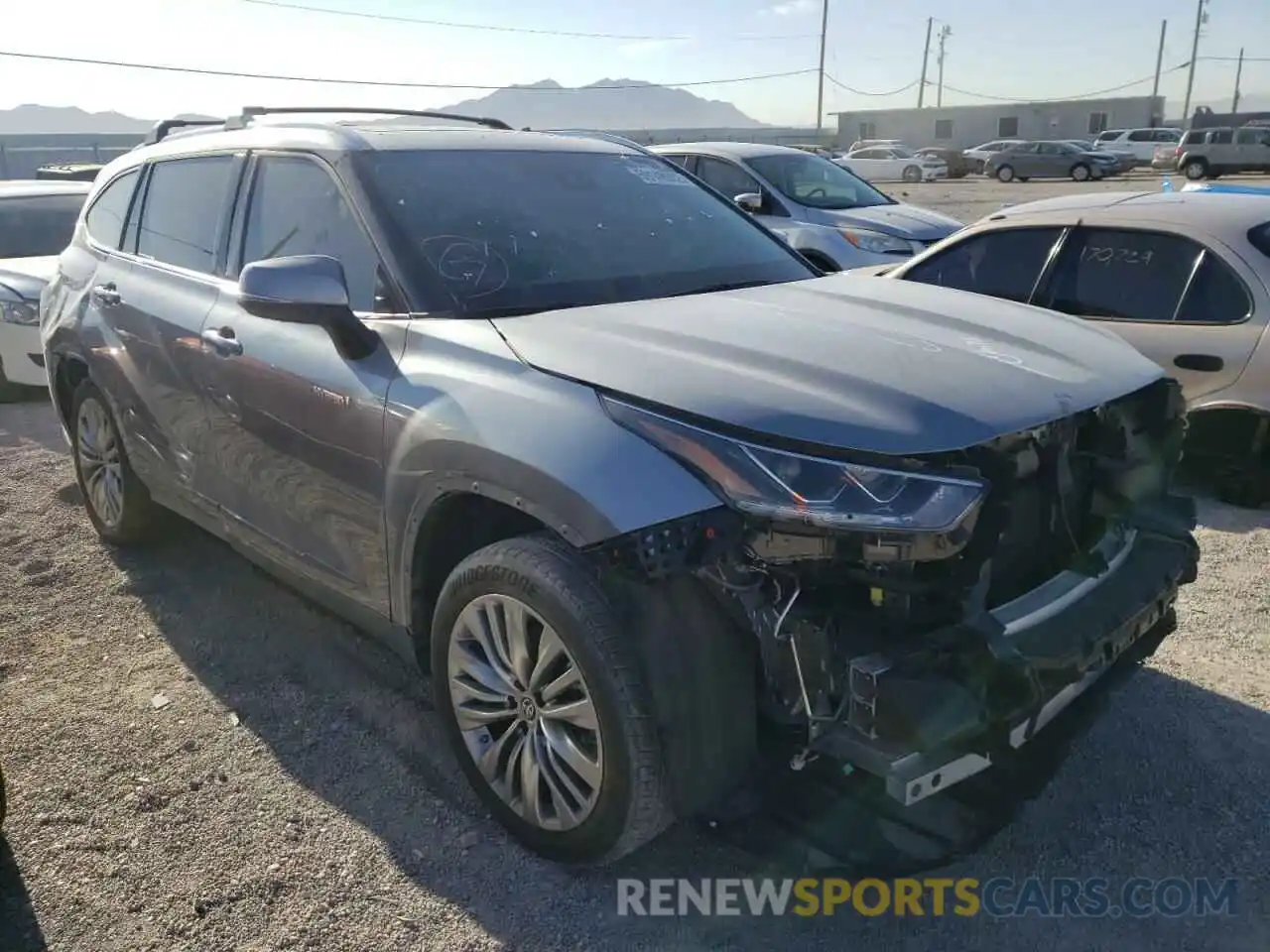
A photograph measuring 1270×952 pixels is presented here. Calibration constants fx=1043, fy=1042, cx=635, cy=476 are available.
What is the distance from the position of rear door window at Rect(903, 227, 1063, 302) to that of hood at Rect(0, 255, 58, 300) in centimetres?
625

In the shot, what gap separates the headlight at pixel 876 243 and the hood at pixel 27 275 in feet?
21.9

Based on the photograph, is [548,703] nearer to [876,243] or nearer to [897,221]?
[876,243]

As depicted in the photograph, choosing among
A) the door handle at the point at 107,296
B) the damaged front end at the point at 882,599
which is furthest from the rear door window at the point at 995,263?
the door handle at the point at 107,296

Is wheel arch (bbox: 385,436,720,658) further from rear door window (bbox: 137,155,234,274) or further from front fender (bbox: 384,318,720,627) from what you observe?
rear door window (bbox: 137,155,234,274)

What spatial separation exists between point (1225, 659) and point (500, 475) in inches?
111

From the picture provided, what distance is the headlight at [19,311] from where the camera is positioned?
775 centimetres

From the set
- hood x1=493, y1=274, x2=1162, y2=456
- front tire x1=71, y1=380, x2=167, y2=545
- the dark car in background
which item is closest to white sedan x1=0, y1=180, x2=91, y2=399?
front tire x1=71, y1=380, x2=167, y2=545

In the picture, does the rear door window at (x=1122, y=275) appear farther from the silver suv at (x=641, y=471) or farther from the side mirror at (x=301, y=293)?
the side mirror at (x=301, y=293)

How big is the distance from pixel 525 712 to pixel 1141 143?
4889 centimetres

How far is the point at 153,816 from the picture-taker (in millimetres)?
3033

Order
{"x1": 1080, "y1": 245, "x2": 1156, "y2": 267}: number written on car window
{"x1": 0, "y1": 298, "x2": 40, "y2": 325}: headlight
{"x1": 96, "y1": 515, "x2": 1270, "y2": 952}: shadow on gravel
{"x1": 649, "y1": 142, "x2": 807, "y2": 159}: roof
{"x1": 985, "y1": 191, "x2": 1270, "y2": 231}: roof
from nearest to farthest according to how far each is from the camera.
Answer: {"x1": 96, "y1": 515, "x2": 1270, "y2": 952}: shadow on gravel, {"x1": 985, "y1": 191, "x2": 1270, "y2": 231}: roof, {"x1": 1080, "y1": 245, "x2": 1156, "y2": 267}: number written on car window, {"x1": 0, "y1": 298, "x2": 40, "y2": 325}: headlight, {"x1": 649, "y1": 142, "x2": 807, "y2": 159}: roof

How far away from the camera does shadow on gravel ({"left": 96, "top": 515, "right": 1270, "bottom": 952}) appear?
250 centimetres

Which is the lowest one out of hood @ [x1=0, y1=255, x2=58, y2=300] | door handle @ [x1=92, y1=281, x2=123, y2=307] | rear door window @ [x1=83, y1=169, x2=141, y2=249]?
hood @ [x1=0, y1=255, x2=58, y2=300]

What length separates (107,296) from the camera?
4.47 meters
